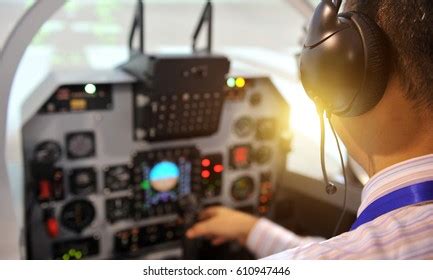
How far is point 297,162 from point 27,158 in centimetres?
125

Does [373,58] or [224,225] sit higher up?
[373,58]

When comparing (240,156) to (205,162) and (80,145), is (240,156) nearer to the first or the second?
(205,162)

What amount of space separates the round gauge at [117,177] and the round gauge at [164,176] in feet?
0.29

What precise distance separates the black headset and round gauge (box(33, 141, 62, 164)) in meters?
0.98

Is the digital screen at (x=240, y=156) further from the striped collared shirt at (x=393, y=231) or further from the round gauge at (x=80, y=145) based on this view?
the striped collared shirt at (x=393, y=231)

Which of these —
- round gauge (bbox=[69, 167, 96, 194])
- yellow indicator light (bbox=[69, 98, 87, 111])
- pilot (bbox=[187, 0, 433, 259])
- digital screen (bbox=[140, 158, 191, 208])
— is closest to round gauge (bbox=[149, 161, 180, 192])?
digital screen (bbox=[140, 158, 191, 208])

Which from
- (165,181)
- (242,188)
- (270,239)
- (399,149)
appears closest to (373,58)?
(399,149)

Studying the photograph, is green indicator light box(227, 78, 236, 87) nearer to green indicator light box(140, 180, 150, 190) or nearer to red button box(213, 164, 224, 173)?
red button box(213, 164, 224, 173)

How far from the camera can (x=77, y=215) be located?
153cm

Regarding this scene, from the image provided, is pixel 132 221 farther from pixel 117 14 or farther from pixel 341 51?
pixel 117 14

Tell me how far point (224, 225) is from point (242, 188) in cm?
43

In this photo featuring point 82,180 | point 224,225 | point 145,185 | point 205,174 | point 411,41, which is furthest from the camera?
point 205,174

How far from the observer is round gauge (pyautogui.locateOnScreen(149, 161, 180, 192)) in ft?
5.28
